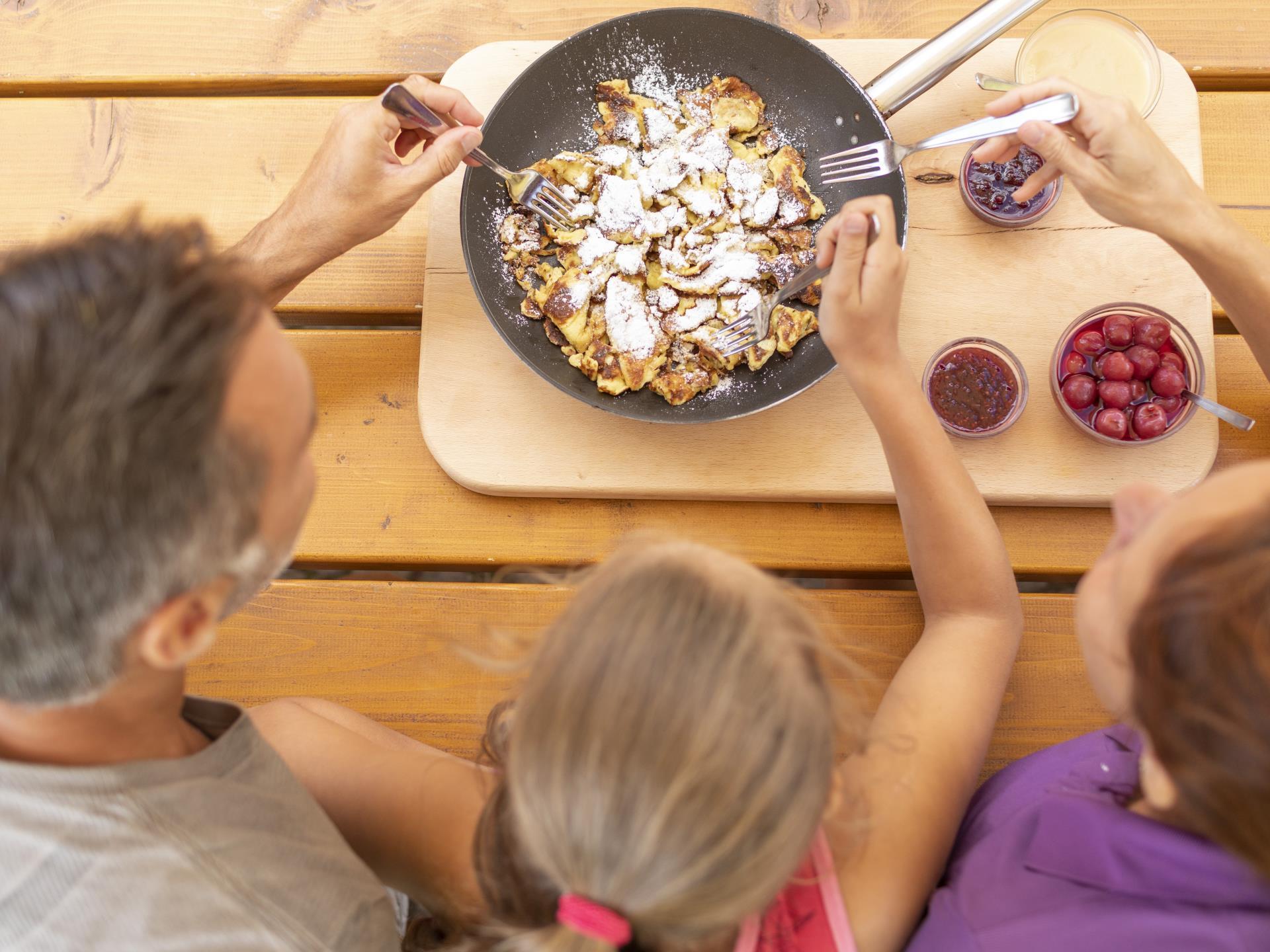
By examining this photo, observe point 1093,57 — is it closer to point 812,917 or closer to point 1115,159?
point 1115,159

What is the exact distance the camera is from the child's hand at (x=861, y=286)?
893 millimetres

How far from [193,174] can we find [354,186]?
1.19 ft

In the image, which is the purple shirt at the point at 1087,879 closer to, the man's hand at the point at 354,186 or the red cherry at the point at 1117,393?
the red cherry at the point at 1117,393

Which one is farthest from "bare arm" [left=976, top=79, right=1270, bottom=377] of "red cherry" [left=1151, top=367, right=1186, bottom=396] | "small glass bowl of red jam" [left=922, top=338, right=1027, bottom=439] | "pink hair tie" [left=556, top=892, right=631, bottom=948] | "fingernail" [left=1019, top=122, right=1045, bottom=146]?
"pink hair tie" [left=556, top=892, right=631, bottom=948]

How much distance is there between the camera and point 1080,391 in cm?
107

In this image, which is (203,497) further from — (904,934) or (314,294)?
(904,934)

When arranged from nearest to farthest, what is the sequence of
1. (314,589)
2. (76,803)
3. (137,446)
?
(137,446), (76,803), (314,589)

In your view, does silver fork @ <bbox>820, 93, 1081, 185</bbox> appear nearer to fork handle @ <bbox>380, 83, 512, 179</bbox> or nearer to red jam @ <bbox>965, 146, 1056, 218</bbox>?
red jam @ <bbox>965, 146, 1056, 218</bbox>

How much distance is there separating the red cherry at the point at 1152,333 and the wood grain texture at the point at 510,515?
0.52 ft

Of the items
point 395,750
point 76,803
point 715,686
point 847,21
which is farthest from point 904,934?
point 847,21

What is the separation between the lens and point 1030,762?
3.31ft

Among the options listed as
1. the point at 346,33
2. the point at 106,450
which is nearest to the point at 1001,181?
the point at 346,33

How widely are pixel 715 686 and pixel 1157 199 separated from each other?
813 millimetres

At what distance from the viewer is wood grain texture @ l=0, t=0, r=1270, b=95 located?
1228 mm
